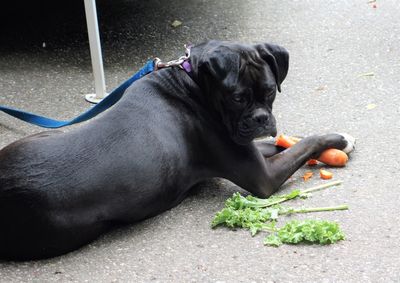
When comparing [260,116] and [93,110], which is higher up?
[260,116]

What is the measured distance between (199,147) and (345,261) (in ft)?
3.79

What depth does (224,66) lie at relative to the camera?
4.36 m

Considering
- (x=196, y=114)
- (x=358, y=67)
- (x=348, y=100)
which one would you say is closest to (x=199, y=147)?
(x=196, y=114)

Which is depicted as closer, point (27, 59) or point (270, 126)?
point (270, 126)

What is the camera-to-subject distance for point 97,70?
243 inches

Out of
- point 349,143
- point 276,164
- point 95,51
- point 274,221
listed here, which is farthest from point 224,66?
point 95,51

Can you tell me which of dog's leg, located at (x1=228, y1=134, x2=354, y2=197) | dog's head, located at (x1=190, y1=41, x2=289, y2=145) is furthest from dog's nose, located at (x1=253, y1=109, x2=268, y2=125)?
dog's leg, located at (x1=228, y1=134, x2=354, y2=197)

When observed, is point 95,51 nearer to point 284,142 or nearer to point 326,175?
point 284,142

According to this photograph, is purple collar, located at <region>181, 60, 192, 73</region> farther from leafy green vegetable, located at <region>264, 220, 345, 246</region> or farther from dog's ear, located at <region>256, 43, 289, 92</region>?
leafy green vegetable, located at <region>264, 220, 345, 246</region>

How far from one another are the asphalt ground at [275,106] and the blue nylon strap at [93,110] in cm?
21

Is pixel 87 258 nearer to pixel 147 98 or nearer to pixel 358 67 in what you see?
pixel 147 98

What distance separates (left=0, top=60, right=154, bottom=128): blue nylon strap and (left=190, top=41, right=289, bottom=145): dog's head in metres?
0.55

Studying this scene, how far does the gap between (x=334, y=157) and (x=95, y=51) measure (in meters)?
2.21

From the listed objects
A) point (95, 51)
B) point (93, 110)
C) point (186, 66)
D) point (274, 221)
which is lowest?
point (274, 221)
